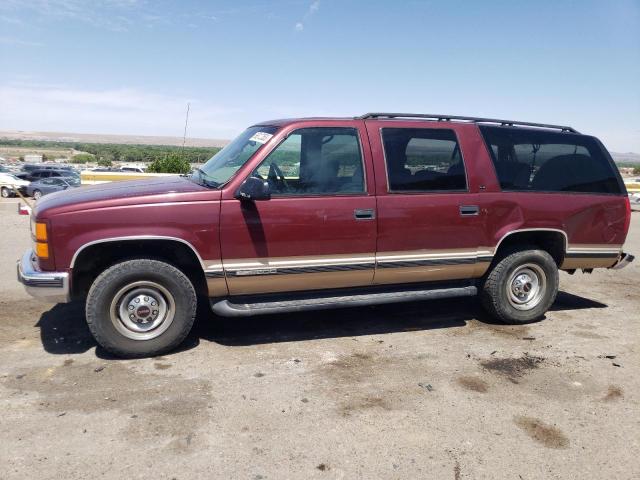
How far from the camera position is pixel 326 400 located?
3791 mm

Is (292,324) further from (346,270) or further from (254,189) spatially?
(254,189)

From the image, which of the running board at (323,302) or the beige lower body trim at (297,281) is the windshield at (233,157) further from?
the running board at (323,302)

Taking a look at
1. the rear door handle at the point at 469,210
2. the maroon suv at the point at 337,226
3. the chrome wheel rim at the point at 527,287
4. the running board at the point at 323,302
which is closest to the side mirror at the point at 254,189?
the maroon suv at the point at 337,226

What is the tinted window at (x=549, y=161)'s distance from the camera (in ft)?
17.7

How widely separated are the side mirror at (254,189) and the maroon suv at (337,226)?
1 centimetres

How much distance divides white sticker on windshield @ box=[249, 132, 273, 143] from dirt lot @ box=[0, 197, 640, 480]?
1.85m

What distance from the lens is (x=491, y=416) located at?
3.62 metres

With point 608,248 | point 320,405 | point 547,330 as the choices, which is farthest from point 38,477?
point 608,248

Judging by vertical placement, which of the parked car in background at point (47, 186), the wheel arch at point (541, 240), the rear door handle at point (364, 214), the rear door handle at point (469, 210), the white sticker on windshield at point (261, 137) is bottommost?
the parked car in background at point (47, 186)

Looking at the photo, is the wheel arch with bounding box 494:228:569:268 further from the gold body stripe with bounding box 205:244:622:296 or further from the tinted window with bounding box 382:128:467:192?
the tinted window with bounding box 382:128:467:192

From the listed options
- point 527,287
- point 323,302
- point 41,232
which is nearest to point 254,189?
point 323,302

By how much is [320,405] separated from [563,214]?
3.43 m

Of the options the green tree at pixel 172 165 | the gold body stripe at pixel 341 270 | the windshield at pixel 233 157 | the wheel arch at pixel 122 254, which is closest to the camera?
the wheel arch at pixel 122 254

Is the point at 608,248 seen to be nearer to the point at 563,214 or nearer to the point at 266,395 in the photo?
the point at 563,214
